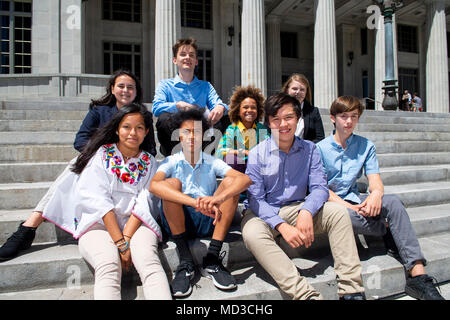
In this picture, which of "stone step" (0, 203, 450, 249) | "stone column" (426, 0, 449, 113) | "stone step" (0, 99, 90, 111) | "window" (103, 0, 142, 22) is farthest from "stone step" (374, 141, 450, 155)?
"window" (103, 0, 142, 22)

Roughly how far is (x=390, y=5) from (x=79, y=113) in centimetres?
968

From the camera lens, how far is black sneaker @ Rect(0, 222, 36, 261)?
7.14 ft

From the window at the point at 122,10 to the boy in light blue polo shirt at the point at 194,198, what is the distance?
13895 mm

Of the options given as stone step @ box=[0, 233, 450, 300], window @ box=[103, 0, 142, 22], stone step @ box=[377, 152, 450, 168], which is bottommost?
stone step @ box=[0, 233, 450, 300]

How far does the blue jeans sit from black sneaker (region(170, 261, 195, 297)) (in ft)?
4.41

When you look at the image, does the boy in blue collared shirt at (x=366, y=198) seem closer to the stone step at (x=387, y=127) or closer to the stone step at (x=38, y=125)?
the stone step at (x=387, y=127)

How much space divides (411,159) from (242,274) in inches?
164

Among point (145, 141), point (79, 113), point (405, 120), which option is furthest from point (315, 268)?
point (405, 120)

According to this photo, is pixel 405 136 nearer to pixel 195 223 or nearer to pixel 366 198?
pixel 366 198

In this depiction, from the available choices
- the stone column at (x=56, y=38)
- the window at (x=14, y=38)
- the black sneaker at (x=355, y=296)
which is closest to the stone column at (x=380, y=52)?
the stone column at (x=56, y=38)

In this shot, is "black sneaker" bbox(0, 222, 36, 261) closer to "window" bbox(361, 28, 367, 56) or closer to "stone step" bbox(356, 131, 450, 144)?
"stone step" bbox(356, 131, 450, 144)

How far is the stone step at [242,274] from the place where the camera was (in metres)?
2.07

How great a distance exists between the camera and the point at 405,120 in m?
7.65
